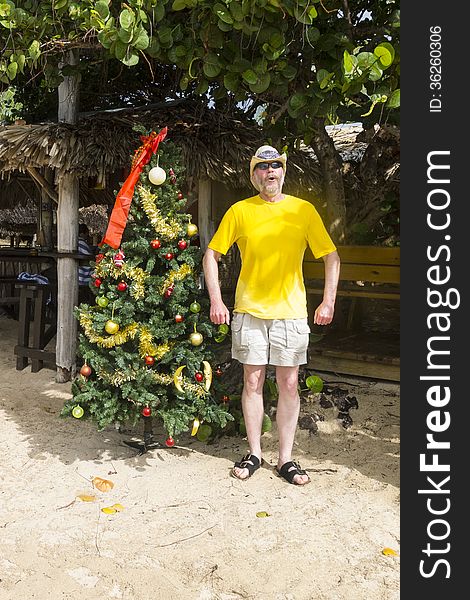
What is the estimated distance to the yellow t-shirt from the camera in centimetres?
353

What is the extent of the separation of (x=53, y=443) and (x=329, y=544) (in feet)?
7.45

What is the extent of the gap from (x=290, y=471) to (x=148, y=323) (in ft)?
4.34

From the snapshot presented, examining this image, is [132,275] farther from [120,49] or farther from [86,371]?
[120,49]

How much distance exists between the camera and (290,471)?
374 centimetres

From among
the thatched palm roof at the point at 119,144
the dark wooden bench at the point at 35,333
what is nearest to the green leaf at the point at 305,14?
the thatched palm roof at the point at 119,144

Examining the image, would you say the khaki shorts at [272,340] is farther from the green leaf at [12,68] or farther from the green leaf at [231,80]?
the green leaf at [12,68]

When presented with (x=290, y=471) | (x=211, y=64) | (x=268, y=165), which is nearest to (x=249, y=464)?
(x=290, y=471)

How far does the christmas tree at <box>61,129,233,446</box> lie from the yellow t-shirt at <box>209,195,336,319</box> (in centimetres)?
53

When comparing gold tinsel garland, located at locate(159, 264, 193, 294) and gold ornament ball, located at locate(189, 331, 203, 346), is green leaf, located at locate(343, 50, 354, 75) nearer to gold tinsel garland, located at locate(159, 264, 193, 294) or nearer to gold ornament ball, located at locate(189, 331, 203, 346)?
gold tinsel garland, located at locate(159, 264, 193, 294)

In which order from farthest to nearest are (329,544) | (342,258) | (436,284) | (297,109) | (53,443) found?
(342,258) → (53,443) → (297,109) → (329,544) → (436,284)

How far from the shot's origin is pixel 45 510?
3377mm

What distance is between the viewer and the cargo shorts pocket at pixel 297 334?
357cm

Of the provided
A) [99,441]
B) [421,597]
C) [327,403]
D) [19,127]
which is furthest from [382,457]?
[19,127]

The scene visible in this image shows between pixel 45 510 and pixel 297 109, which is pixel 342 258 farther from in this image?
pixel 45 510
